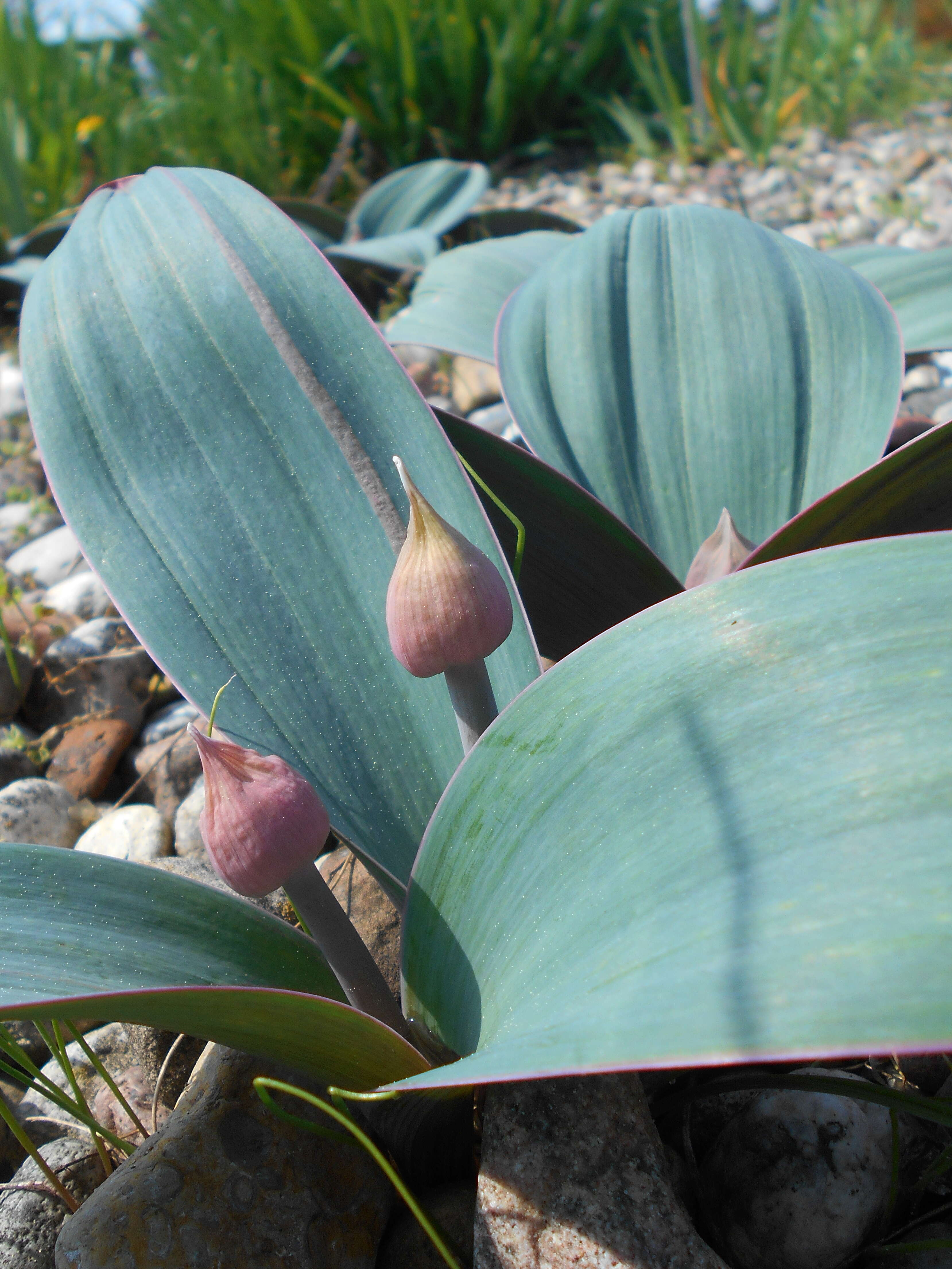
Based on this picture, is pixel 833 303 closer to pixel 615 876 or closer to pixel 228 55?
pixel 615 876

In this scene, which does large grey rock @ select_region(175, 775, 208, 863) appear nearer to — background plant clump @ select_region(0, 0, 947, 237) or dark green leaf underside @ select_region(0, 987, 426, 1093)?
dark green leaf underside @ select_region(0, 987, 426, 1093)

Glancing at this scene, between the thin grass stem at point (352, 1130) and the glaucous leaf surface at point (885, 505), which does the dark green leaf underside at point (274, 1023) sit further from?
the glaucous leaf surface at point (885, 505)

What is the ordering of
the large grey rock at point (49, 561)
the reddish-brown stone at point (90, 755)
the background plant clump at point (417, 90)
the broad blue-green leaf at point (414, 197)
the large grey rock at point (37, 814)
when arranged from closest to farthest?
the large grey rock at point (37, 814) < the reddish-brown stone at point (90, 755) < the large grey rock at point (49, 561) < the broad blue-green leaf at point (414, 197) < the background plant clump at point (417, 90)

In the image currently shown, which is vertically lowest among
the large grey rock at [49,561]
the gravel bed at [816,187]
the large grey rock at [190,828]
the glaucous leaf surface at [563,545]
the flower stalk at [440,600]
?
the large grey rock at [190,828]

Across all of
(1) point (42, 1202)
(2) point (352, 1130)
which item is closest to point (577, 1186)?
(2) point (352, 1130)

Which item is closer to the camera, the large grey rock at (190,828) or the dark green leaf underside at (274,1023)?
the dark green leaf underside at (274,1023)

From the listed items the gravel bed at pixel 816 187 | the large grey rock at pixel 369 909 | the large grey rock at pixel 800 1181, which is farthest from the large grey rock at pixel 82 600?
the gravel bed at pixel 816 187

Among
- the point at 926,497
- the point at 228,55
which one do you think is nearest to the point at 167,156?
the point at 228,55
